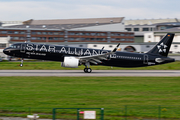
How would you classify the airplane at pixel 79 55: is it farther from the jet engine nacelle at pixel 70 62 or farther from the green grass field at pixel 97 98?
the green grass field at pixel 97 98

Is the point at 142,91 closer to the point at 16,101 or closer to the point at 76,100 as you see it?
the point at 76,100

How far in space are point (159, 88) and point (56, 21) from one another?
145m

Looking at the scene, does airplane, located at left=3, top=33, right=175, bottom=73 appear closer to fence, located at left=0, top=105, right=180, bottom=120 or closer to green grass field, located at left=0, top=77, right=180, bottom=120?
green grass field, located at left=0, top=77, right=180, bottom=120

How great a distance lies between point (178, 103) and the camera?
63.2 feet

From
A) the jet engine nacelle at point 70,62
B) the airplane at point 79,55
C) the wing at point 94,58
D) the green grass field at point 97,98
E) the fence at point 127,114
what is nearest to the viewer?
the fence at point 127,114

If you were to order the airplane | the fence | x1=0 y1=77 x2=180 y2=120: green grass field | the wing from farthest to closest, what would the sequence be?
the airplane → the wing → x1=0 y1=77 x2=180 y2=120: green grass field → the fence

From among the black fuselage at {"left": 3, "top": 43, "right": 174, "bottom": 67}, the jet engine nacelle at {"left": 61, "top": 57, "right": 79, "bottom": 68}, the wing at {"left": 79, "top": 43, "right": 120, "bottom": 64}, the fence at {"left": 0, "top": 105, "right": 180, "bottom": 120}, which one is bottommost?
the fence at {"left": 0, "top": 105, "right": 180, "bottom": 120}

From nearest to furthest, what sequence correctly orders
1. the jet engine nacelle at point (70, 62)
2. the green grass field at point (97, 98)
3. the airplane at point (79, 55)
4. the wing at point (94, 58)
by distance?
the green grass field at point (97, 98)
the jet engine nacelle at point (70, 62)
the wing at point (94, 58)
the airplane at point (79, 55)

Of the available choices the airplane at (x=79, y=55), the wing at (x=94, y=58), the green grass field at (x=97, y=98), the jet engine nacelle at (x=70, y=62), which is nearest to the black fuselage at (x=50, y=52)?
the airplane at (x=79, y=55)

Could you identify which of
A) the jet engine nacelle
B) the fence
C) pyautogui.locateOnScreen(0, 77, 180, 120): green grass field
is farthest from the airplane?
the fence

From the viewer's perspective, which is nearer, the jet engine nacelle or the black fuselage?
the jet engine nacelle

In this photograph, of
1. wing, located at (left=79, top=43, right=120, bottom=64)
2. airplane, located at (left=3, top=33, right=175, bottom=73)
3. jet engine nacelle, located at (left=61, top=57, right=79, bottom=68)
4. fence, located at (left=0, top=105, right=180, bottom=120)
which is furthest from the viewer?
airplane, located at (left=3, top=33, right=175, bottom=73)

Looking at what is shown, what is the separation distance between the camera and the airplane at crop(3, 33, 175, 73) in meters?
39.8

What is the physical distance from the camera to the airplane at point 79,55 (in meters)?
39.8
